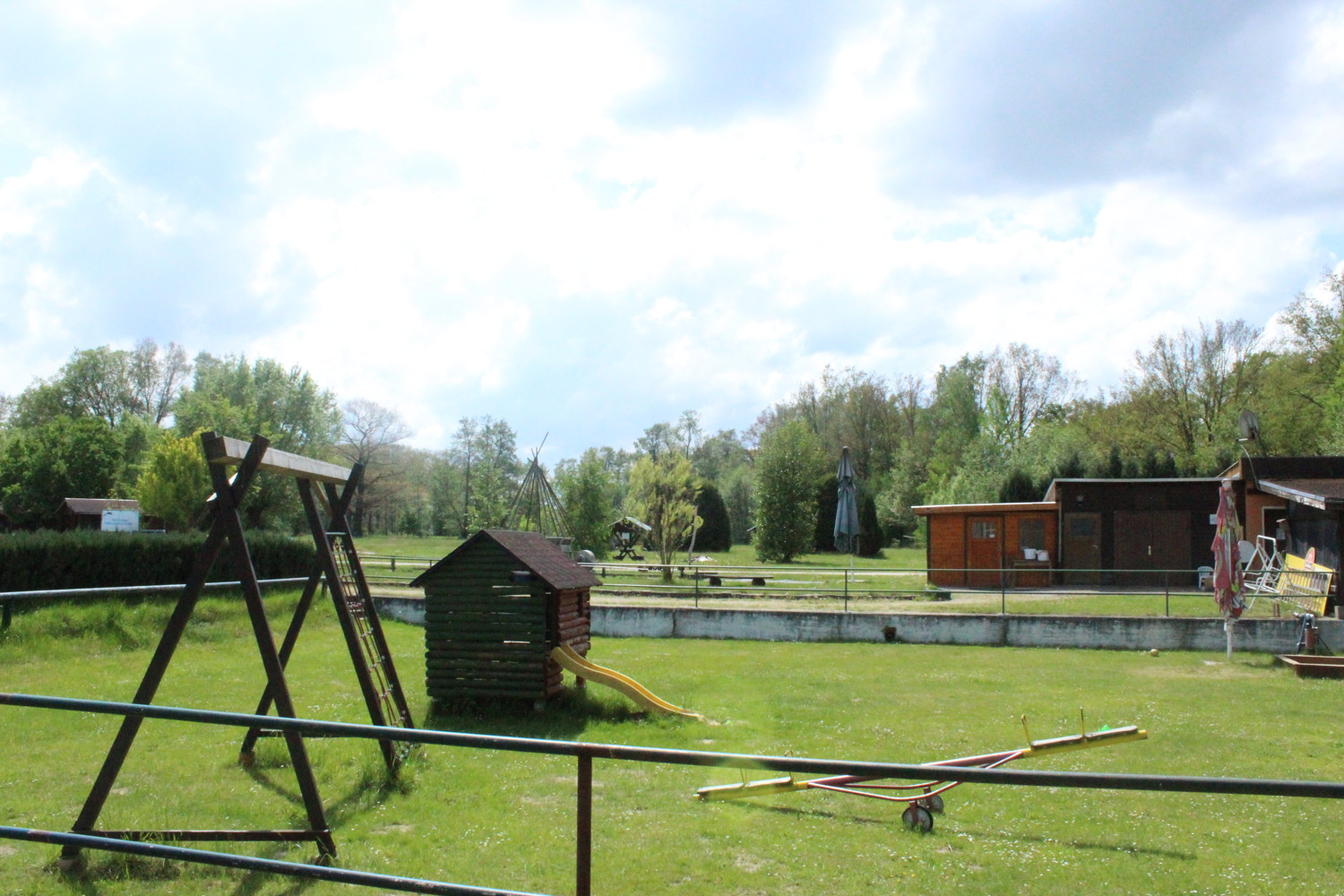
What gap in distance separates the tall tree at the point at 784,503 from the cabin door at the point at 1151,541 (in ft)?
66.3

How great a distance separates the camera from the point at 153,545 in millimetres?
20922

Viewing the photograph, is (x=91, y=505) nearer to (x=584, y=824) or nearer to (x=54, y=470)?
(x=54, y=470)

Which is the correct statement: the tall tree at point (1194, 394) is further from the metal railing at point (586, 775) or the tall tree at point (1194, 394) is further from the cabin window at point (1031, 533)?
the metal railing at point (586, 775)

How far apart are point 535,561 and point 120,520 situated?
35653 mm

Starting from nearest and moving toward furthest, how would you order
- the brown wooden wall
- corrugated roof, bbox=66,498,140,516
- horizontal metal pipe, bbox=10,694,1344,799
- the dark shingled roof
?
1. horizontal metal pipe, bbox=10,694,1344,799
2. the dark shingled roof
3. the brown wooden wall
4. corrugated roof, bbox=66,498,140,516

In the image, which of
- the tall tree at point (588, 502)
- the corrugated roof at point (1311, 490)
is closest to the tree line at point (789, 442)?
the tall tree at point (588, 502)

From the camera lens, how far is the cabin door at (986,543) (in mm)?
29922

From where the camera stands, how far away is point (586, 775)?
12.1 feet

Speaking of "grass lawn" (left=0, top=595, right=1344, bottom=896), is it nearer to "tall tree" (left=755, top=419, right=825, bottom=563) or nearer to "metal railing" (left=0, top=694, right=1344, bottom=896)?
"metal railing" (left=0, top=694, right=1344, bottom=896)

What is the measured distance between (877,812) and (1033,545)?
2446cm

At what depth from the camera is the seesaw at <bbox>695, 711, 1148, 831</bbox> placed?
7.11m

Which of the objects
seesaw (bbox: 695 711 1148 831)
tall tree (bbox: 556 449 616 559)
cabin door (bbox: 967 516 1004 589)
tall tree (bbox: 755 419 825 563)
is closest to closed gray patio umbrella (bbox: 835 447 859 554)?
cabin door (bbox: 967 516 1004 589)

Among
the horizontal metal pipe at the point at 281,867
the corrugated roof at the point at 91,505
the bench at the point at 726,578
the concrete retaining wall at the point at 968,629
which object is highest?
the corrugated roof at the point at 91,505

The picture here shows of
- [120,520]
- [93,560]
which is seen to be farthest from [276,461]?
[120,520]
